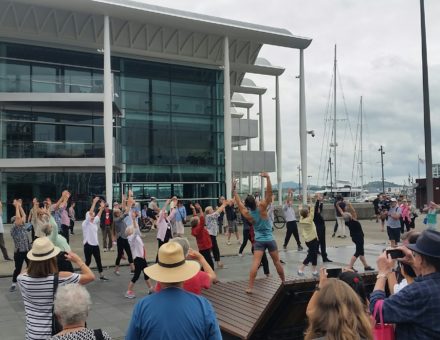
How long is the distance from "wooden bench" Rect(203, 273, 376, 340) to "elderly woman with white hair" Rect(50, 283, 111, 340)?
7.96 ft

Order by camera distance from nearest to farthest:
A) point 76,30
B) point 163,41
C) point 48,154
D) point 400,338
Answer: point 400,338, point 48,154, point 76,30, point 163,41

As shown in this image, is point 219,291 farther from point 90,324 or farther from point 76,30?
point 76,30

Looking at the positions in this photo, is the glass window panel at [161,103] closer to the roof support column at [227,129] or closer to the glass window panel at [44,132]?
the roof support column at [227,129]

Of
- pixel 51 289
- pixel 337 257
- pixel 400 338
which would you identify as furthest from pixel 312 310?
pixel 337 257

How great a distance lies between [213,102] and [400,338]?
91.1 feet

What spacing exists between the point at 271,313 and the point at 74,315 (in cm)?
292

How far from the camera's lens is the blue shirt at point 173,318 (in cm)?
270

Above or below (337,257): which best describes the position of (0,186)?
above

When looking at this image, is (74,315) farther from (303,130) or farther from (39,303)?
(303,130)

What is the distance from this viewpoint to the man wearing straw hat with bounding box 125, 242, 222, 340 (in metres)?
2.71

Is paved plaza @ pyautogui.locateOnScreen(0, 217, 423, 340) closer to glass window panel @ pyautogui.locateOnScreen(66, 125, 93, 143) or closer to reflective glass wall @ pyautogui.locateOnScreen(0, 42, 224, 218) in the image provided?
reflective glass wall @ pyautogui.locateOnScreen(0, 42, 224, 218)

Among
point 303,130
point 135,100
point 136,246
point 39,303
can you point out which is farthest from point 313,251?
point 303,130

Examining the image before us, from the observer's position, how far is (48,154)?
2323 centimetres

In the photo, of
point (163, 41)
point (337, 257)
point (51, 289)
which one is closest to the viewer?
point (51, 289)
